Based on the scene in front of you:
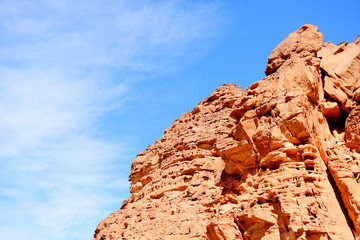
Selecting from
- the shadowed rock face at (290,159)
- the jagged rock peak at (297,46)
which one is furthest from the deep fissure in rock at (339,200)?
the jagged rock peak at (297,46)

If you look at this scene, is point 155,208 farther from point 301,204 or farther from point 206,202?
point 301,204

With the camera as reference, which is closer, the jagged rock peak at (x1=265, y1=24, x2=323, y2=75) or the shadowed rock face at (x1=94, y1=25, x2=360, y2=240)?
the shadowed rock face at (x1=94, y1=25, x2=360, y2=240)

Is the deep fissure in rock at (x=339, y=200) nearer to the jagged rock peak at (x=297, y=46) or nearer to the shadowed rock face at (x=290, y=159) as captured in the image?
the shadowed rock face at (x=290, y=159)

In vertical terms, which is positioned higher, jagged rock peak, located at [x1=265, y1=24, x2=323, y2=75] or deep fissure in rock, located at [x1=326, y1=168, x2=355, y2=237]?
jagged rock peak, located at [x1=265, y1=24, x2=323, y2=75]

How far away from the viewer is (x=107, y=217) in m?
52.4

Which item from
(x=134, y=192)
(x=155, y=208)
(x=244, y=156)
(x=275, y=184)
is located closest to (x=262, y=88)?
(x=244, y=156)

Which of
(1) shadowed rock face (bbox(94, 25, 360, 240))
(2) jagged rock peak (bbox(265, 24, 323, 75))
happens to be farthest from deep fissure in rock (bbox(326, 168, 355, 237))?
(2) jagged rock peak (bbox(265, 24, 323, 75))

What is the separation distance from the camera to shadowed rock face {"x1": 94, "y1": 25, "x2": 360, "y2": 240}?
72.2 ft

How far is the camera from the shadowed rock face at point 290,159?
866 inches

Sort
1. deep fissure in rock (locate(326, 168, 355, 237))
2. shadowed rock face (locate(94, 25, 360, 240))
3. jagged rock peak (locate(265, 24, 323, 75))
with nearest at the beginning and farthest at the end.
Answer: shadowed rock face (locate(94, 25, 360, 240)), deep fissure in rock (locate(326, 168, 355, 237)), jagged rock peak (locate(265, 24, 323, 75))

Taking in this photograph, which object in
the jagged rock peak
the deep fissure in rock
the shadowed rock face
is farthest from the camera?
the jagged rock peak

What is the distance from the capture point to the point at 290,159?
24.0m

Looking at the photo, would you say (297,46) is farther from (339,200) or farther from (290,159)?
(339,200)

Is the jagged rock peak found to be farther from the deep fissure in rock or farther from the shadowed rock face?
the deep fissure in rock
